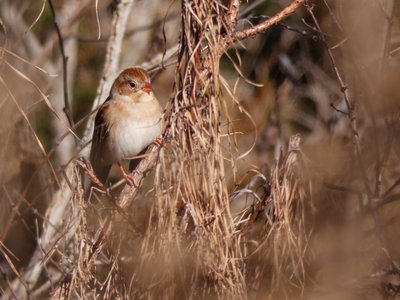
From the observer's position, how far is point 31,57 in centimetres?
950

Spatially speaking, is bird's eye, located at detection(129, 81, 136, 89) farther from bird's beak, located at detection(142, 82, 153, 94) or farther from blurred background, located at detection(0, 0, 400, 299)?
blurred background, located at detection(0, 0, 400, 299)

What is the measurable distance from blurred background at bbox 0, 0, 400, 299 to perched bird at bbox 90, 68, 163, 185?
0.26m

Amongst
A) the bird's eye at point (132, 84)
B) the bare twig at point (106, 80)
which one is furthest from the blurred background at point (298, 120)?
the bird's eye at point (132, 84)

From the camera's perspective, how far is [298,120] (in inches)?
331

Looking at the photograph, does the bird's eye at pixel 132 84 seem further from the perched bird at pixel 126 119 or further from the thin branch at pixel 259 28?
the thin branch at pixel 259 28

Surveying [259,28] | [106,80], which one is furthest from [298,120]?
[259,28]

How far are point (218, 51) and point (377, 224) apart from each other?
1.38m

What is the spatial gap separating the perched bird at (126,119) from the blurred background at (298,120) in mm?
260

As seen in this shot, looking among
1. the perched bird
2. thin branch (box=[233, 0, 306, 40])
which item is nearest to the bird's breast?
the perched bird

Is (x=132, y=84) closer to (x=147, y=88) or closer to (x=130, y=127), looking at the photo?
(x=147, y=88)

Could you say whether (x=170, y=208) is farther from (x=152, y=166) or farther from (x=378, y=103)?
(x=378, y=103)

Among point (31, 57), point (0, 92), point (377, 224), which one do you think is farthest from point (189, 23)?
point (31, 57)

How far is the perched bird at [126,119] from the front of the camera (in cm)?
584

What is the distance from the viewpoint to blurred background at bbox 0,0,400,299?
4215mm
